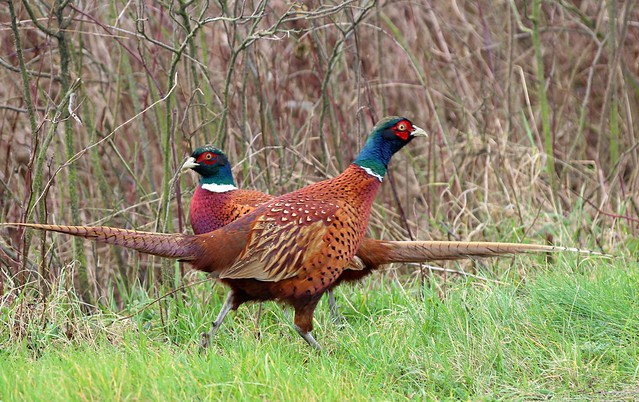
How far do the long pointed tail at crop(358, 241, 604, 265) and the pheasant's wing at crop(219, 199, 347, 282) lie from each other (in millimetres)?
411

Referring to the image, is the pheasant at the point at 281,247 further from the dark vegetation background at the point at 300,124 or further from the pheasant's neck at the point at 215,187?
the dark vegetation background at the point at 300,124

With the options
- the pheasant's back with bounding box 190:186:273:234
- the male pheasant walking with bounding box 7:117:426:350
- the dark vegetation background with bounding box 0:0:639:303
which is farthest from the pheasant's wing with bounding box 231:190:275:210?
the male pheasant walking with bounding box 7:117:426:350

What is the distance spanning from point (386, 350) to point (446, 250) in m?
0.73

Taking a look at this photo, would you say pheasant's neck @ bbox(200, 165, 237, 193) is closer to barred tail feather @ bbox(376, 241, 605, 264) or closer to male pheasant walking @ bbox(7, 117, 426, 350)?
male pheasant walking @ bbox(7, 117, 426, 350)

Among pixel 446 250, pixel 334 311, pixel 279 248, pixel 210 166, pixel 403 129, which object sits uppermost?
pixel 403 129

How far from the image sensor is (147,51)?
558 cm

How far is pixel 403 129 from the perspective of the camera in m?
4.48

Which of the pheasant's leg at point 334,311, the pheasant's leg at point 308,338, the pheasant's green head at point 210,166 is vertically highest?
the pheasant's green head at point 210,166

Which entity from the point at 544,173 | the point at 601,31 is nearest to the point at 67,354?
the point at 544,173

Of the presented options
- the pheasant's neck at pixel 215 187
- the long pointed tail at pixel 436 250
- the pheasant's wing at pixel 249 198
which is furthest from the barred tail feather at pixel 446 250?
the pheasant's neck at pixel 215 187

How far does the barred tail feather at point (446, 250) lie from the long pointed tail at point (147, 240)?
0.95 m

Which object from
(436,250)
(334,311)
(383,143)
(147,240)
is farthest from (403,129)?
(147,240)

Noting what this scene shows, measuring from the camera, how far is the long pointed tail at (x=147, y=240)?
3821mm

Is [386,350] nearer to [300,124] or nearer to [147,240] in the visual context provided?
[147,240]
